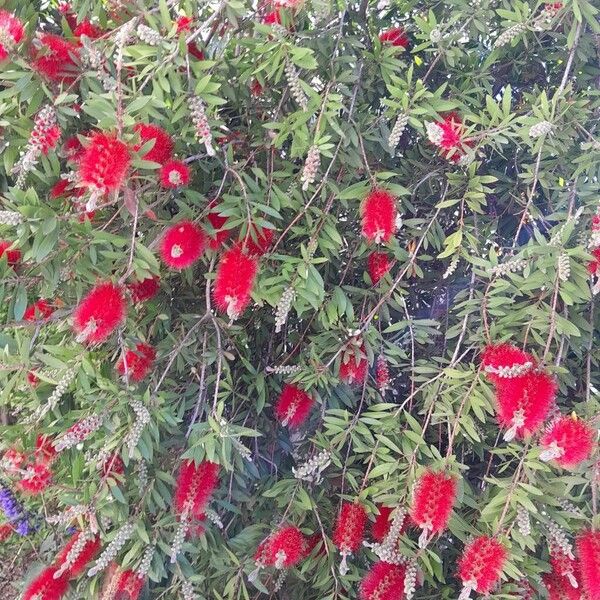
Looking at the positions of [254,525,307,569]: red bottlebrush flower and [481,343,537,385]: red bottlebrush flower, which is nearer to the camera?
[481,343,537,385]: red bottlebrush flower

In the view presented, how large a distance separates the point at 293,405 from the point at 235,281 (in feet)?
1.32

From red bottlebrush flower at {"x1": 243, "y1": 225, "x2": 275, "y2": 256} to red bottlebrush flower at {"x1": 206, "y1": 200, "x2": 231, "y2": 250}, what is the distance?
65 millimetres

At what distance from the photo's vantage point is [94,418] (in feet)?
4.16

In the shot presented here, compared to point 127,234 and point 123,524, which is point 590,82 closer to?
point 127,234

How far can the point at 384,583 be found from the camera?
1.39 m

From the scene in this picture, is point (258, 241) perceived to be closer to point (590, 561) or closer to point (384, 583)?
point (384, 583)

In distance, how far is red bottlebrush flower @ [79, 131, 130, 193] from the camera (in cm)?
106

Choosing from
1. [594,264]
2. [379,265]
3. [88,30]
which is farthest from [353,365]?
[88,30]

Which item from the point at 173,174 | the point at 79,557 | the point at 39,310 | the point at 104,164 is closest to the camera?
the point at 104,164

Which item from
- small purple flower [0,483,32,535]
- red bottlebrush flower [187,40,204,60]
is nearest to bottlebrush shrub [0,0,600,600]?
red bottlebrush flower [187,40,204,60]

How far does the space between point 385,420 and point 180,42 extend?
0.97 meters

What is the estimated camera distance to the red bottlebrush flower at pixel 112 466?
1.33 m

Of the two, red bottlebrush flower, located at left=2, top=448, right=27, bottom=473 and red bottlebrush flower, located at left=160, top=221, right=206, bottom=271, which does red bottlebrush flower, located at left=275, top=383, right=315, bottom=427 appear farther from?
red bottlebrush flower, located at left=2, top=448, right=27, bottom=473

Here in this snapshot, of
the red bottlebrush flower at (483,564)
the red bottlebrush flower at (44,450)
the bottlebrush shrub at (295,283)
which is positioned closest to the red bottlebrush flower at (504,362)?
the bottlebrush shrub at (295,283)
